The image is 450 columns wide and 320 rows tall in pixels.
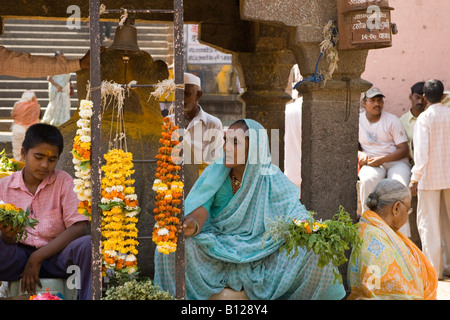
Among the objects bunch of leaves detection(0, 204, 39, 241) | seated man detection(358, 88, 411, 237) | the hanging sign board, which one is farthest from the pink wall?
bunch of leaves detection(0, 204, 39, 241)

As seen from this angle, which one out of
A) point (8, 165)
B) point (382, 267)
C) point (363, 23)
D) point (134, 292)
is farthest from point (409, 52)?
point (134, 292)

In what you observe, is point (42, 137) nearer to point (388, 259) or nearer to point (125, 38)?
point (125, 38)

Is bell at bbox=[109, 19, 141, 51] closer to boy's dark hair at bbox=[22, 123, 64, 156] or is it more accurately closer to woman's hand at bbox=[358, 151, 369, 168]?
boy's dark hair at bbox=[22, 123, 64, 156]

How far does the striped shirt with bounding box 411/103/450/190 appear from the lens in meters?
7.69

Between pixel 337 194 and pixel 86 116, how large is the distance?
92.5 inches

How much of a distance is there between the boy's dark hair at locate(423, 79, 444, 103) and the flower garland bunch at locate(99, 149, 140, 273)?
13.7 feet

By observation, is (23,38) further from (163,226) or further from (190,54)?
(163,226)

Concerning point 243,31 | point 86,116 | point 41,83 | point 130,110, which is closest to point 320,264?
point 86,116

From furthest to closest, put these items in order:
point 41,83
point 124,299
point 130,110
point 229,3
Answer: point 41,83 < point 229,3 < point 130,110 < point 124,299

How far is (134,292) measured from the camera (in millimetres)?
4574

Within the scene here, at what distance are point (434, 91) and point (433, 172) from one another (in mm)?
866

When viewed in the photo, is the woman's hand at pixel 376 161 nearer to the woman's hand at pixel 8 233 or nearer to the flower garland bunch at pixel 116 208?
the flower garland bunch at pixel 116 208

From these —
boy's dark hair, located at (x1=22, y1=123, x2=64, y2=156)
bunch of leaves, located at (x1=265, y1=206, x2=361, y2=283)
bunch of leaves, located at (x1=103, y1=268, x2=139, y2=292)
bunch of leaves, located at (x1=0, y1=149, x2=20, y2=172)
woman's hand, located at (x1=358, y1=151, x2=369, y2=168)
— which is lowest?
bunch of leaves, located at (x1=103, y1=268, x2=139, y2=292)

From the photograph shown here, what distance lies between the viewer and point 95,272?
4590 millimetres
